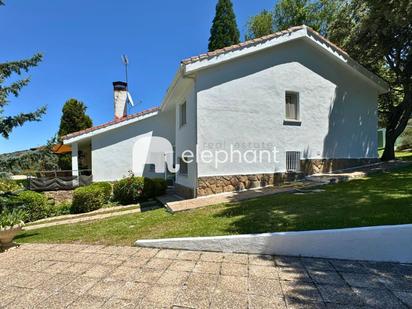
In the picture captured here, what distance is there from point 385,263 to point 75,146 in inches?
624

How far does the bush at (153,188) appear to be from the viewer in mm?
13808

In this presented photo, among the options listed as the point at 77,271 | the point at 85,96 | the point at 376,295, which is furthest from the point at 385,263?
the point at 85,96

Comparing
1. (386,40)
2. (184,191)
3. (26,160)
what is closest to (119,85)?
(184,191)

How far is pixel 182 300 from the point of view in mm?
3580

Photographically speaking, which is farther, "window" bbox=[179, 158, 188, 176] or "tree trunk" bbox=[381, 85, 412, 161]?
"tree trunk" bbox=[381, 85, 412, 161]

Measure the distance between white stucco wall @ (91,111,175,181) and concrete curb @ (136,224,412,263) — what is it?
11.7m

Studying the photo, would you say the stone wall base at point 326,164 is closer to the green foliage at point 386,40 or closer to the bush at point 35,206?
the green foliage at point 386,40

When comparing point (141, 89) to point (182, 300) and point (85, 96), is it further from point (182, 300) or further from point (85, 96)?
point (182, 300)

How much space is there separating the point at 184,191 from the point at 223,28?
19.8 m

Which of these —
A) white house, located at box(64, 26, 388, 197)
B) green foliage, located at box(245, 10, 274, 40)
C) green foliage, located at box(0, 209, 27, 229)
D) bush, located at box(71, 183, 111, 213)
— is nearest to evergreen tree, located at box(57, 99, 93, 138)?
white house, located at box(64, 26, 388, 197)

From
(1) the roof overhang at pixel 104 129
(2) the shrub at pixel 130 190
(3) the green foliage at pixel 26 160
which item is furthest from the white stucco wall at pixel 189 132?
(3) the green foliage at pixel 26 160

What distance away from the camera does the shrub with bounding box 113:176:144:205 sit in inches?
536

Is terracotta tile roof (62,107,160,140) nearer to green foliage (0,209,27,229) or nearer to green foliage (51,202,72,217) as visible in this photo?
green foliage (51,202,72,217)

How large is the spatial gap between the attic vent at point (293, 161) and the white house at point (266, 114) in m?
0.05
